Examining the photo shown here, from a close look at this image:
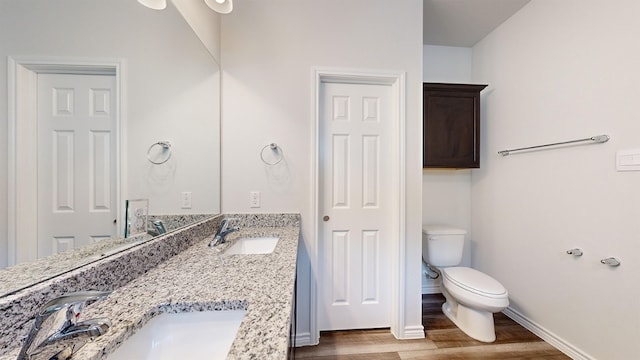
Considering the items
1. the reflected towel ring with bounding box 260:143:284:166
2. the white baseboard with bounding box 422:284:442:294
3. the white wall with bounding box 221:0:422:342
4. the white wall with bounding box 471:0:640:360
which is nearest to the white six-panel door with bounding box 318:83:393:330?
the white wall with bounding box 221:0:422:342

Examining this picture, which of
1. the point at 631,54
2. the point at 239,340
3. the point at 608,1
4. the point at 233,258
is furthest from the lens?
the point at 608,1

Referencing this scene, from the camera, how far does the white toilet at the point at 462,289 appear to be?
1.70 m

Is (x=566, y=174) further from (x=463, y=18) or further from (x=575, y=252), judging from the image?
(x=463, y=18)

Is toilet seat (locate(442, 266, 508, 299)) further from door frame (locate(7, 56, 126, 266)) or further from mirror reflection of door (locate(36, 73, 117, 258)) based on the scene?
door frame (locate(7, 56, 126, 266))

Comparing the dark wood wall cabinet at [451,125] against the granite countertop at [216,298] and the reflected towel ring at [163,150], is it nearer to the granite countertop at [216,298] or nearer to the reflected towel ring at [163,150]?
the granite countertop at [216,298]

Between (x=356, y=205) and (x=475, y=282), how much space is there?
1046 mm

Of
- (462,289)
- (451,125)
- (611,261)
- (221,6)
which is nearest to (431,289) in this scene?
(462,289)

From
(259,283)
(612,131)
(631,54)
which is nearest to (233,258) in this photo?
(259,283)

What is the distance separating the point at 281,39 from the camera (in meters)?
1.74

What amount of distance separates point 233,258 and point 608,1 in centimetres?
256

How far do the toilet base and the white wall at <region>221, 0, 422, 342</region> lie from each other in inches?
15.1

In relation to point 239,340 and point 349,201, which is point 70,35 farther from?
point 349,201

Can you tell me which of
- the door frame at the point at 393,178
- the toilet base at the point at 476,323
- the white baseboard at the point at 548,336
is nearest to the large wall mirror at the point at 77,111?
the door frame at the point at 393,178

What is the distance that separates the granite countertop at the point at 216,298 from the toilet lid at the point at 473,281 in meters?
1.46
